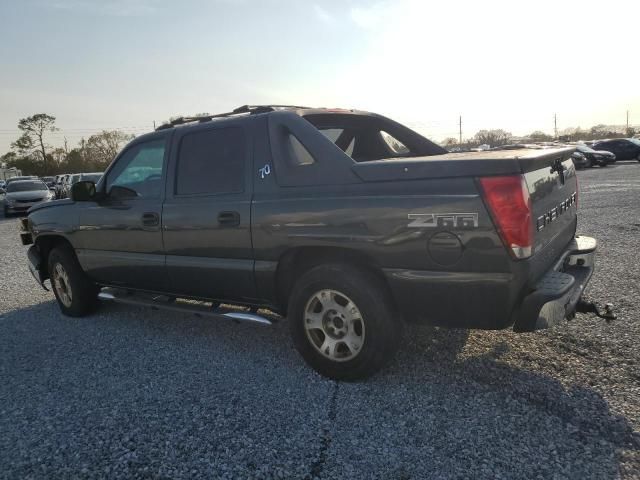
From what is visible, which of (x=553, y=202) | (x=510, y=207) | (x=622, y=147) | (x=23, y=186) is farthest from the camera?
(x=622, y=147)

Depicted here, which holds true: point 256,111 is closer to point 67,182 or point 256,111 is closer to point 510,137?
point 67,182

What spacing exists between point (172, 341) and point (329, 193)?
225 centimetres

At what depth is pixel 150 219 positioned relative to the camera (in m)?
4.36

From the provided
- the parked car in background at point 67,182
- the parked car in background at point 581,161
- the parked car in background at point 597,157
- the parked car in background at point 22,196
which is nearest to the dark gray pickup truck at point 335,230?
the parked car in background at point 22,196

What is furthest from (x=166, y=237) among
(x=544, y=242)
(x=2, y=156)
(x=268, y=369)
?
(x=2, y=156)

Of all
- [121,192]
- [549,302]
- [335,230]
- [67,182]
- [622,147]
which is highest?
[67,182]

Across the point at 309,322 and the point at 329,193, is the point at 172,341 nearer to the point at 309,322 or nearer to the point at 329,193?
the point at 309,322

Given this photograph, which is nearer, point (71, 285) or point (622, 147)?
point (71, 285)

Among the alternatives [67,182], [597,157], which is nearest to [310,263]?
[67,182]

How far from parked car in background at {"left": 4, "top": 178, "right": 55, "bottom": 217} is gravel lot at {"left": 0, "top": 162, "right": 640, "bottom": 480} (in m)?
19.2

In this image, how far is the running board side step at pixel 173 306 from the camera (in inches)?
149

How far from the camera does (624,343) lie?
3744 millimetres

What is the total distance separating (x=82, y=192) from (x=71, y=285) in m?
1.19

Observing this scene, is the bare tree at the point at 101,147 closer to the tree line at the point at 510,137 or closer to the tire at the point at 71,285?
the tree line at the point at 510,137
